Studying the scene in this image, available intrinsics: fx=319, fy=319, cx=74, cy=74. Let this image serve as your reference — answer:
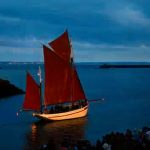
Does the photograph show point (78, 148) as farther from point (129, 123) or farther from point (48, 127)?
point (129, 123)

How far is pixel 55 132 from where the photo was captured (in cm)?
3259

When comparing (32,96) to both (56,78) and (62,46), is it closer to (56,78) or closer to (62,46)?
(56,78)

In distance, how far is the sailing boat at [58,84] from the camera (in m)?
37.6

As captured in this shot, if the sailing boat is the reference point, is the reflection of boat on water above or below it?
below

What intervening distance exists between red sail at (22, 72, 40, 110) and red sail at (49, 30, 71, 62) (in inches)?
201

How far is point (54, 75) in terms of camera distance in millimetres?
39438

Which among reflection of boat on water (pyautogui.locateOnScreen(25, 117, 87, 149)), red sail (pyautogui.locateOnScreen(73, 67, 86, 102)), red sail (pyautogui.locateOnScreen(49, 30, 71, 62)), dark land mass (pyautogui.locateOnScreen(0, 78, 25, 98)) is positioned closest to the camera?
reflection of boat on water (pyautogui.locateOnScreen(25, 117, 87, 149))

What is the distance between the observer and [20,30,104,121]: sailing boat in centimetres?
3759

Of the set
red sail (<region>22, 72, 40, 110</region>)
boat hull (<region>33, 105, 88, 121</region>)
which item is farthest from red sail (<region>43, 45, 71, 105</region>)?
boat hull (<region>33, 105, 88, 121</region>)

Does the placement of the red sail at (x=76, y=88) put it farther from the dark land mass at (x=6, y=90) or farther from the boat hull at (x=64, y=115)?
the dark land mass at (x=6, y=90)

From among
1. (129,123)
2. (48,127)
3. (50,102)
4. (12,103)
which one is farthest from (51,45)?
(12,103)

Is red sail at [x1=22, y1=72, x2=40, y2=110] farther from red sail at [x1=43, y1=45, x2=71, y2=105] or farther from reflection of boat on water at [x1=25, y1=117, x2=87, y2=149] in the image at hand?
reflection of boat on water at [x1=25, y1=117, x2=87, y2=149]

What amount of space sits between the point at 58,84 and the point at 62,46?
187 inches

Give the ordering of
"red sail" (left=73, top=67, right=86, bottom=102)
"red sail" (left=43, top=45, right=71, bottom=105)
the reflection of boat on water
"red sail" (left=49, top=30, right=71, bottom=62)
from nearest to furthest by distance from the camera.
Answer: the reflection of boat on water, "red sail" (left=43, top=45, right=71, bottom=105), "red sail" (left=49, top=30, right=71, bottom=62), "red sail" (left=73, top=67, right=86, bottom=102)
